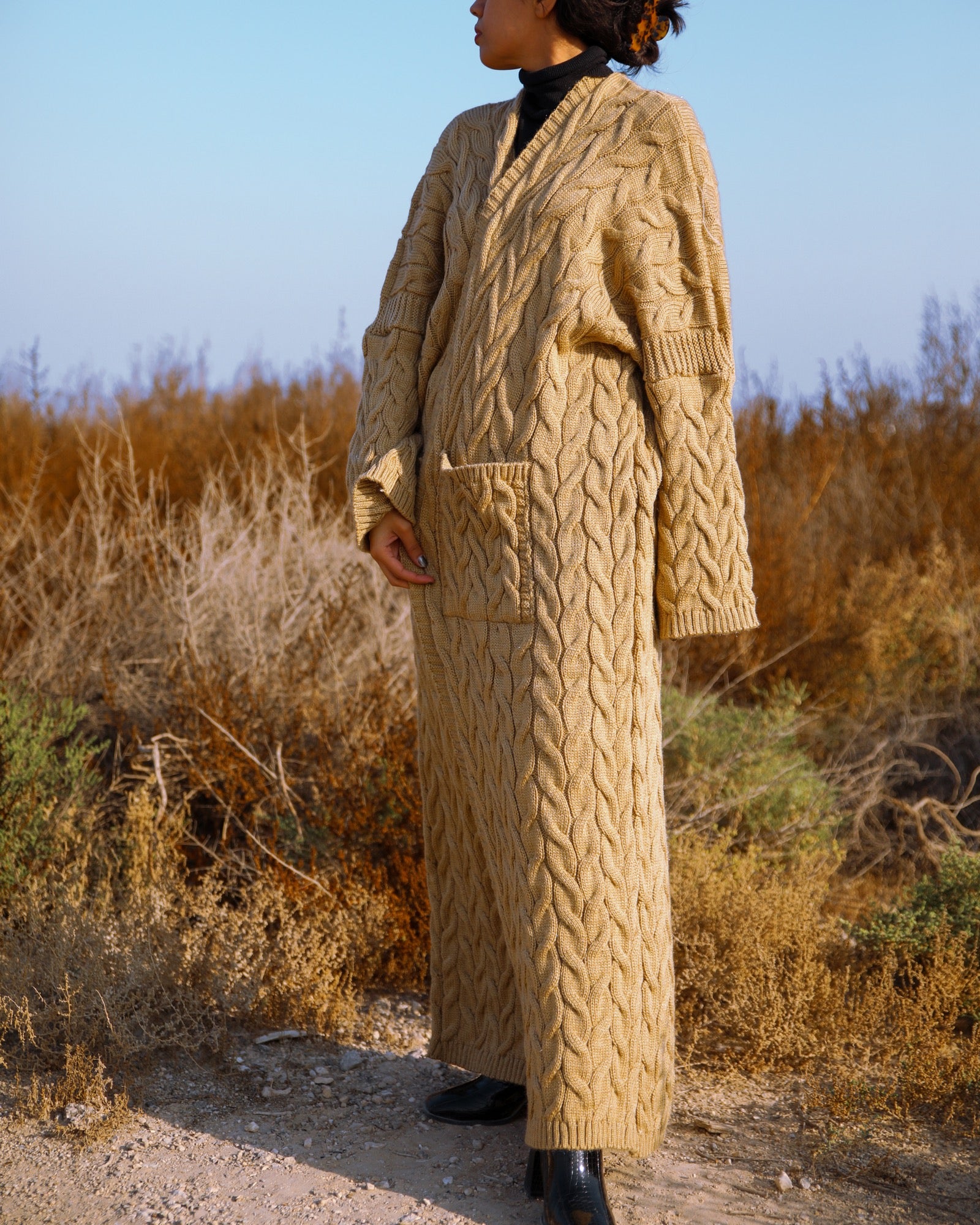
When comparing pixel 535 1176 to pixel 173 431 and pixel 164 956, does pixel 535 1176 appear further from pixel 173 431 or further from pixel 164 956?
pixel 173 431

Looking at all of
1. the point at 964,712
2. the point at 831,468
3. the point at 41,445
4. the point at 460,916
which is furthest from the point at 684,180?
the point at 41,445

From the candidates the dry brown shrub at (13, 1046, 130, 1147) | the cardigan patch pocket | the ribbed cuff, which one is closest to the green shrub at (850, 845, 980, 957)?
the cardigan patch pocket

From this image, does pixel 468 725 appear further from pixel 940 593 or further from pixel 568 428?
pixel 940 593

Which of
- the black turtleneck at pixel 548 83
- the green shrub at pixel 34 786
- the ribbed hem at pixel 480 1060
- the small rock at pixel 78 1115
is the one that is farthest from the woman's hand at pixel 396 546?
the green shrub at pixel 34 786

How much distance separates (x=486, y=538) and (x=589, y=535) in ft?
0.62

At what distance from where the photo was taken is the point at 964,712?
15.5 ft

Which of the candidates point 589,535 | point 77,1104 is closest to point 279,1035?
point 77,1104

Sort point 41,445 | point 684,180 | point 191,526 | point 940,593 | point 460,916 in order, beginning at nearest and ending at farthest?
point 684,180
point 460,916
point 191,526
point 940,593
point 41,445

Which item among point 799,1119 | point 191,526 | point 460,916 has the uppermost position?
point 191,526

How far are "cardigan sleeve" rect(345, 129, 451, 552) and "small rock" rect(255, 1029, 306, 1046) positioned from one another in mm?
1291

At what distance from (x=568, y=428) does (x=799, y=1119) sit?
1581 millimetres

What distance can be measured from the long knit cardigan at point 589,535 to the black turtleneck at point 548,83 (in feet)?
0.12

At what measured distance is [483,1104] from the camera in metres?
2.42

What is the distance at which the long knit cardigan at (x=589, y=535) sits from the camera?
1970 mm
